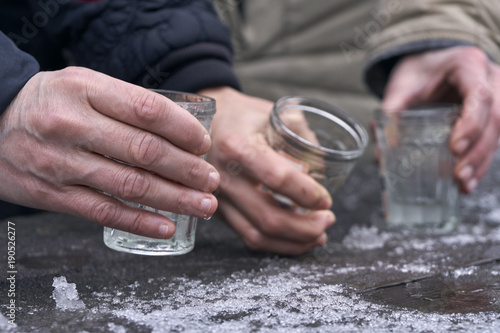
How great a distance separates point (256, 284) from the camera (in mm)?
805

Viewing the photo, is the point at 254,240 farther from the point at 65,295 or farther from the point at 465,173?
the point at 465,173

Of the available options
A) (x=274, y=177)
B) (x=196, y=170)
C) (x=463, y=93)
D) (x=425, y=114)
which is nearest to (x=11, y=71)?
(x=196, y=170)

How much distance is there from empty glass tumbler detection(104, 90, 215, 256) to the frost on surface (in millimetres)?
88

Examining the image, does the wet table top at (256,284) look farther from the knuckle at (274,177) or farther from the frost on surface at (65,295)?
the knuckle at (274,177)

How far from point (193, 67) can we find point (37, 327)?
0.68 meters

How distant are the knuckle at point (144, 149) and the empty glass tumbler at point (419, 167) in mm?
635

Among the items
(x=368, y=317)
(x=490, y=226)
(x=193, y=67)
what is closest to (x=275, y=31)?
(x=193, y=67)

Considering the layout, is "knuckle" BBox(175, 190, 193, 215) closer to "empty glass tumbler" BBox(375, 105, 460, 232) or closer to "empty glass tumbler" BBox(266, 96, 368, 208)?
"empty glass tumbler" BBox(266, 96, 368, 208)

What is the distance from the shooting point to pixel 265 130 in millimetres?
980

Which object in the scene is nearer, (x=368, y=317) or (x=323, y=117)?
(x=368, y=317)

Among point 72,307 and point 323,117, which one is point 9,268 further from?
point 323,117

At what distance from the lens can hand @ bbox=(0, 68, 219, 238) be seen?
694 millimetres

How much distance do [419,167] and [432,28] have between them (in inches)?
21.3

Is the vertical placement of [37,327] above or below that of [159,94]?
below
